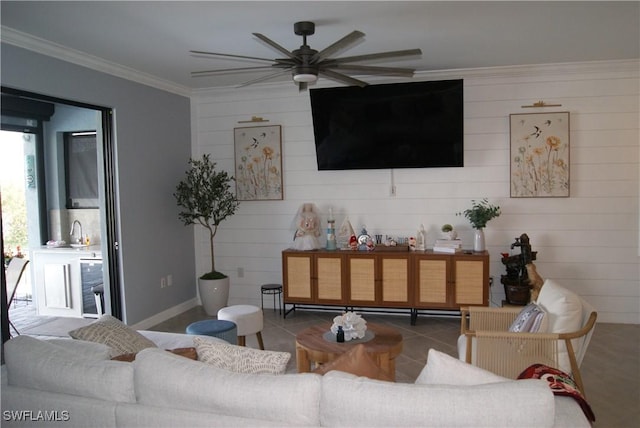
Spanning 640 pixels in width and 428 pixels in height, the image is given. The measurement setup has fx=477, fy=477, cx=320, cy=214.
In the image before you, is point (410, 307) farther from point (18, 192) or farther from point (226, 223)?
point (18, 192)

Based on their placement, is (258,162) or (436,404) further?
(258,162)

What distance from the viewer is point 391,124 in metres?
5.32

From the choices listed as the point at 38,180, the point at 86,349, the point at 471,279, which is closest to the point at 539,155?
the point at 471,279

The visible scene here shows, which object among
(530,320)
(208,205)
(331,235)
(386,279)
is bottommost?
(386,279)

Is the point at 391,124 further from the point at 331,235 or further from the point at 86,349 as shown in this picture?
the point at 86,349

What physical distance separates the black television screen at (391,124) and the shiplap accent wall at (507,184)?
219mm

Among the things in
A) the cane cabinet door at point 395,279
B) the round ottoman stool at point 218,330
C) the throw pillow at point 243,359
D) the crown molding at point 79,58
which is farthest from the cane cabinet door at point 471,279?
the crown molding at point 79,58

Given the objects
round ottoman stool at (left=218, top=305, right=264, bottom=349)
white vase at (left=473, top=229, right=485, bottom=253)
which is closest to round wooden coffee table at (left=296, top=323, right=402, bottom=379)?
round ottoman stool at (left=218, top=305, right=264, bottom=349)

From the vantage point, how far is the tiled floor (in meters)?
3.30

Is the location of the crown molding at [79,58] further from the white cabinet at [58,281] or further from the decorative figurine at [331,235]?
the decorative figurine at [331,235]

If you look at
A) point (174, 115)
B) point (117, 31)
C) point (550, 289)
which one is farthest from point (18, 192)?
point (550, 289)

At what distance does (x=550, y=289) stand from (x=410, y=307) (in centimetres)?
202

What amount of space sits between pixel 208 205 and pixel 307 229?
3.89ft

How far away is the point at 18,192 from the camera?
5656 mm
